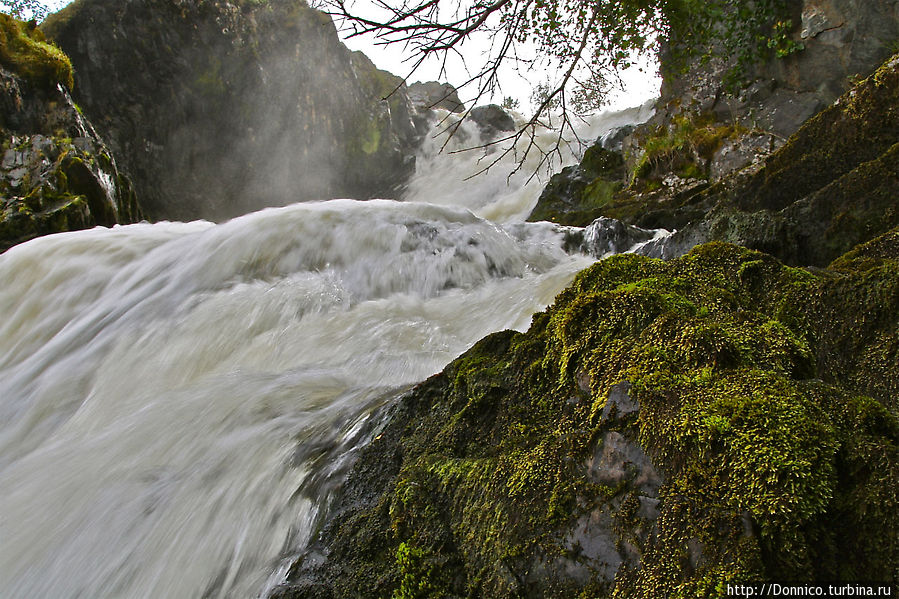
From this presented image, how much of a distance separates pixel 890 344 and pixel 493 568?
1368mm

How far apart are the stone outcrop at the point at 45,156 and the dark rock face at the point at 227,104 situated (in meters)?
3.09

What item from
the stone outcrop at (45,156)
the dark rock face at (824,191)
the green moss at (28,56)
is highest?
the green moss at (28,56)

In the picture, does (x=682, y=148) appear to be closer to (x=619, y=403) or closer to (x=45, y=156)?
(x=619, y=403)

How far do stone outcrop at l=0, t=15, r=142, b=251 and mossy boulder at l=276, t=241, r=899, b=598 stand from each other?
851 centimetres

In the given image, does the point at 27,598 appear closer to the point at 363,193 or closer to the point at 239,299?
the point at 239,299

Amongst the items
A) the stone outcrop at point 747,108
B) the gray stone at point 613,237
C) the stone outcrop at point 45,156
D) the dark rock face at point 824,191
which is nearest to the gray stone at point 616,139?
the stone outcrop at point 747,108

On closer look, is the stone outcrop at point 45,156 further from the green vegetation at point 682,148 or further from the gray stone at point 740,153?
the gray stone at point 740,153

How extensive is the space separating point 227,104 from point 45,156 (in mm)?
7258

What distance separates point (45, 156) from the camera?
871 centimetres

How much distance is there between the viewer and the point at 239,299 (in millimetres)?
4918

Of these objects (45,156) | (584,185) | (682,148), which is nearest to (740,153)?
(682,148)

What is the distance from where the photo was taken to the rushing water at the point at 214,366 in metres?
2.10

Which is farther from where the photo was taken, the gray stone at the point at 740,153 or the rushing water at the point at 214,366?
the gray stone at the point at 740,153

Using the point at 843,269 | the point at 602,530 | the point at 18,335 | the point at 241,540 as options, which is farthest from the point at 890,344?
the point at 18,335
